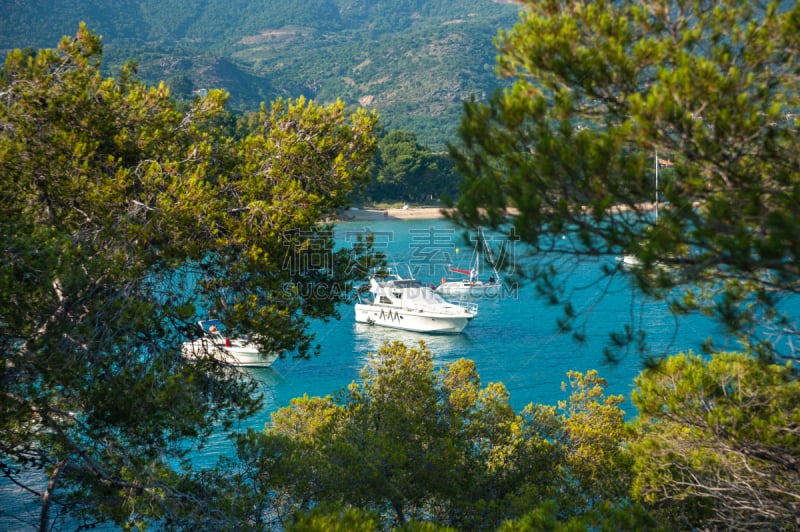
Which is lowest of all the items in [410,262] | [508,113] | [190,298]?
[410,262]

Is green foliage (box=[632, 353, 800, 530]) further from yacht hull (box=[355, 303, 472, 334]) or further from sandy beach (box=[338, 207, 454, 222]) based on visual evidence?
sandy beach (box=[338, 207, 454, 222])

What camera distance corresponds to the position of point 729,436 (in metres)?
5.84

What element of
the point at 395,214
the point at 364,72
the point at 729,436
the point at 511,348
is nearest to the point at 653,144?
the point at 729,436

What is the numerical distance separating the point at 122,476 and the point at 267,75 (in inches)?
7237

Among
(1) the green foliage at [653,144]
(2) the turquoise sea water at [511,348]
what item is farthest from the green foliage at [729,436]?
(2) the turquoise sea water at [511,348]

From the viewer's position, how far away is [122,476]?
6.77 metres

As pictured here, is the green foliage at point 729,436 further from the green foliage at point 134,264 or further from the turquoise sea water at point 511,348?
the turquoise sea water at point 511,348

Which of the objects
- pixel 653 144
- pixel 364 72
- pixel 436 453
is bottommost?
pixel 436 453

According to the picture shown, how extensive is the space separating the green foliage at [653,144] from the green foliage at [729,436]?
1105mm

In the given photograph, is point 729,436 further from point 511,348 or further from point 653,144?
point 511,348

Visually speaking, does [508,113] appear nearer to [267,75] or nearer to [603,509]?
[603,509]

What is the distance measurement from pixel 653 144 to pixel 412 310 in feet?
80.9

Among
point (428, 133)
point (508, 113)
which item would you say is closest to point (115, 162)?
point (508, 113)

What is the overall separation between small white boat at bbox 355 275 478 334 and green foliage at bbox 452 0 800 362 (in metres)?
22.8
